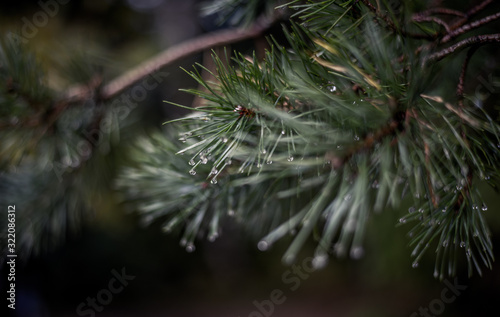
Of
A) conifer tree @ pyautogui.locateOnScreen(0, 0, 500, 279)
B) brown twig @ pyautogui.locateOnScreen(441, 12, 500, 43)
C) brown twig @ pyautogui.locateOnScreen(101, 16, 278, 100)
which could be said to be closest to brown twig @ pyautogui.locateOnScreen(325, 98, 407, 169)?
conifer tree @ pyautogui.locateOnScreen(0, 0, 500, 279)

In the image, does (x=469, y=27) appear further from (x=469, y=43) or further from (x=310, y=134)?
(x=310, y=134)

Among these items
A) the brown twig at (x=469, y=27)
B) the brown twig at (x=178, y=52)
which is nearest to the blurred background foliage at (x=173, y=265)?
the brown twig at (x=178, y=52)

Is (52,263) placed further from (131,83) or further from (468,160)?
(468,160)

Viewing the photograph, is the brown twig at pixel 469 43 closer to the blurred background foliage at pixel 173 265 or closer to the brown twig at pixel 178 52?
the brown twig at pixel 178 52

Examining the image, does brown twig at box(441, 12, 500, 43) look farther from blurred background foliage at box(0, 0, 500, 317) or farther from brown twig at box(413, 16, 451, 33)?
blurred background foliage at box(0, 0, 500, 317)

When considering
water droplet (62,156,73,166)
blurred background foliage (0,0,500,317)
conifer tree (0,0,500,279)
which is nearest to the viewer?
conifer tree (0,0,500,279)

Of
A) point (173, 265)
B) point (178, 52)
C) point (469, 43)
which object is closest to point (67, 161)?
point (178, 52)
